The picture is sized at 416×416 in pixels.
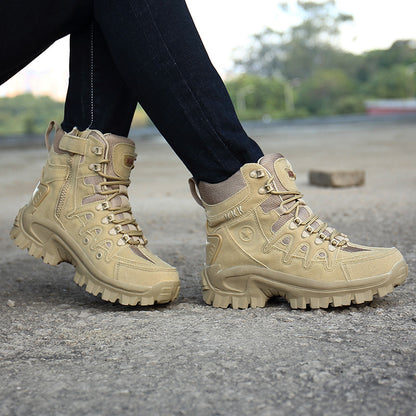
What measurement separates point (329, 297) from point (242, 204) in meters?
0.26

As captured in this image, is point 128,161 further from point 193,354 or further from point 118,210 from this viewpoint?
point 193,354

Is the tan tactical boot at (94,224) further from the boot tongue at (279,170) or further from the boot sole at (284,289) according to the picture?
the boot tongue at (279,170)

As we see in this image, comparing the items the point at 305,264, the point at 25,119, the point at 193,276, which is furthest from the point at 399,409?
the point at 25,119

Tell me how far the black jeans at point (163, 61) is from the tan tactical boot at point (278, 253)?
0.18 feet

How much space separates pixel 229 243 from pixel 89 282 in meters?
0.32

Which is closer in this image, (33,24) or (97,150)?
(33,24)

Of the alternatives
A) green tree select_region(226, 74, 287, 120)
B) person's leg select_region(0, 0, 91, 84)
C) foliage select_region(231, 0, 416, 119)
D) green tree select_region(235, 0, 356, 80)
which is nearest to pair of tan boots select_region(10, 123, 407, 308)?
person's leg select_region(0, 0, 91, 84)

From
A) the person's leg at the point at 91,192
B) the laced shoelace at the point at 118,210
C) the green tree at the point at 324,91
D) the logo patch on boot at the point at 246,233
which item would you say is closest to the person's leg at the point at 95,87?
the person's leg at the point at 91,192

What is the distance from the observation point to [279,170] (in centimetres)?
134

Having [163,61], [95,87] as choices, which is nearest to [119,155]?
[95,87]

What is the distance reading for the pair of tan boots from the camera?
4.29 feet

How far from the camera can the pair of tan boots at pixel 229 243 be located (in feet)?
4.29

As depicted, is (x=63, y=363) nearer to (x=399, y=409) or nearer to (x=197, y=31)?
(x=399, y=409)

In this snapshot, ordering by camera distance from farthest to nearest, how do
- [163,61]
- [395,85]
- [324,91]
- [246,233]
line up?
1. [324,91]
2. [395,85]
3. [246,233]
4. [163,61]
